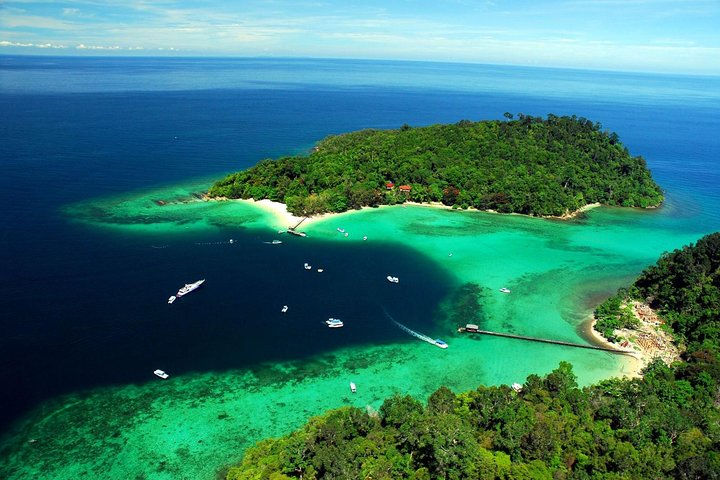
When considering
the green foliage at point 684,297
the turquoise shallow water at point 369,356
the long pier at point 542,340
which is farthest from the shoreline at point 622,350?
the green foliage at point 684,297

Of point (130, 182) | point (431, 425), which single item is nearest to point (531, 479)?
point (431, 425)

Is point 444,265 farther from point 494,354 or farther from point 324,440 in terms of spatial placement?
point 324,440

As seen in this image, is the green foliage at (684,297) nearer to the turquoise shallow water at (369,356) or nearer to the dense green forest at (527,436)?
the turquoise shallow water at (369,356)

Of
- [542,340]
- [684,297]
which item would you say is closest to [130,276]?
[542,340]

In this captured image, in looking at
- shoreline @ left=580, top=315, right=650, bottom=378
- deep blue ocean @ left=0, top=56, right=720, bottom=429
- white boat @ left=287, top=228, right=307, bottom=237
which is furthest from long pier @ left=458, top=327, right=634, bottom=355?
white boat @ left=287, top=228, right=307, bottom=237

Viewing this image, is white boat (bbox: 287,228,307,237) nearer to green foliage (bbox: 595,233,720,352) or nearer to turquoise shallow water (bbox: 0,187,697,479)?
turquoise shallow water (bbox: 0,187,697,479)

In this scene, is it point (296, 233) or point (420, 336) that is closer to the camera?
point (420, 336)

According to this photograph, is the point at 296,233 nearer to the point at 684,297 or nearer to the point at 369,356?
the point at 369,356

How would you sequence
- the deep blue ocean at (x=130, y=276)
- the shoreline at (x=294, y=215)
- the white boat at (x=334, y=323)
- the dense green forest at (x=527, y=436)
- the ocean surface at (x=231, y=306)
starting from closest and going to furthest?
the dense green forest at (x=527, y=436) < the ocean surface at (x=231, y=306) < the deep blue ocean at (x=130, y=276) < the white boat at (x=334, y=323) < the shoreline at (x=294, y=215)
